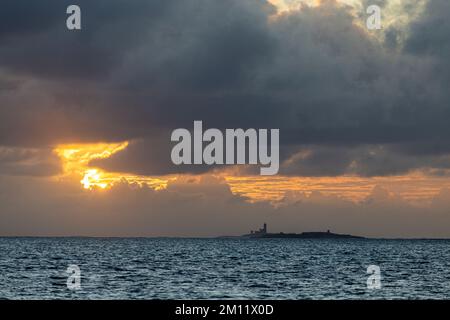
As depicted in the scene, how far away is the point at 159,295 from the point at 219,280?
20657mm

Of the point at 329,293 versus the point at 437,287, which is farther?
the point at 437,287

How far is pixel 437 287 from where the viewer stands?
8075 cm
